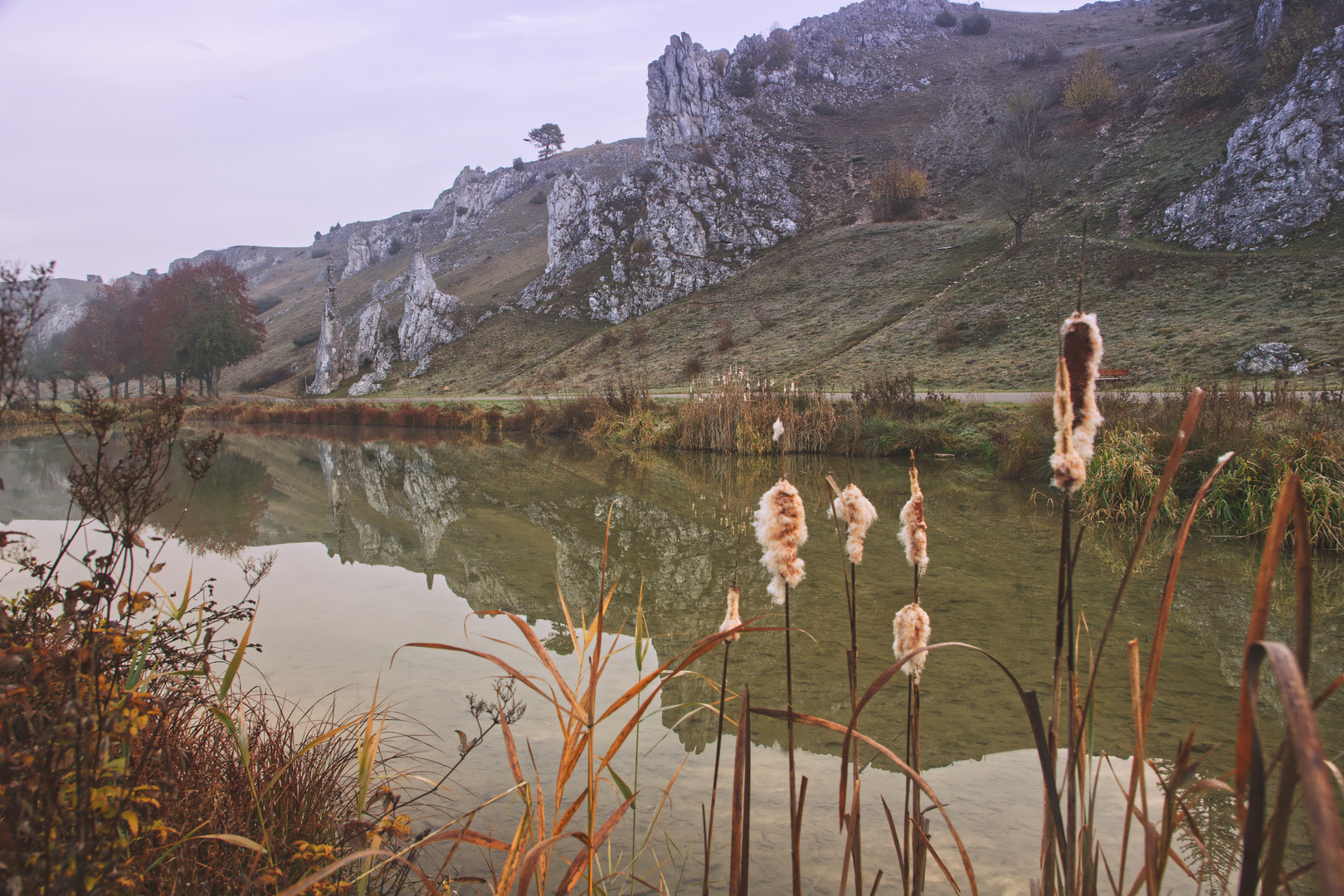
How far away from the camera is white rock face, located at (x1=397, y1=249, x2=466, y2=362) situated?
43031 mm

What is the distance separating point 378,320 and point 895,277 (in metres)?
30.4

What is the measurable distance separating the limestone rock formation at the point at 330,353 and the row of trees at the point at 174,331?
11.2 feet

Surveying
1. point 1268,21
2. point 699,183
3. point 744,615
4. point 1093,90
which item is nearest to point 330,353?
point 699,183

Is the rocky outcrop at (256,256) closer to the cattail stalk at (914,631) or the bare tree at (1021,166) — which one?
the bare tree at (1021,166)

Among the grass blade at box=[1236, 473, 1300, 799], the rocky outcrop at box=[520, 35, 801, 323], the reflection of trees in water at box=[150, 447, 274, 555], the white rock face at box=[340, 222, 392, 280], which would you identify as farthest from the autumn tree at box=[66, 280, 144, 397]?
the grass blade at box=[1236, 473, 1300, 799]

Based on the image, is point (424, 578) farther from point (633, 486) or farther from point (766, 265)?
point (766, 265)

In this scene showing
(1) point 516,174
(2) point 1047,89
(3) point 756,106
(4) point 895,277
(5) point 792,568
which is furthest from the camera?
(1) point 516,174

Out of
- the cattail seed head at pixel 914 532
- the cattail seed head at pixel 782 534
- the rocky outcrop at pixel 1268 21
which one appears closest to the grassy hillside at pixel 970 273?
the rocky outcrop at pixel 1268 21

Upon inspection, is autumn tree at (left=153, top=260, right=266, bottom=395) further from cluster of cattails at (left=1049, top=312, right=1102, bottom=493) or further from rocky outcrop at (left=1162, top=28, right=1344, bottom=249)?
cluster of cattails at (left=1049, top=312, right=1102, bottom=493)

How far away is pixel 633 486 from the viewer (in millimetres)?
10797

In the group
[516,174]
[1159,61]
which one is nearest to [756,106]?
[1159,61]

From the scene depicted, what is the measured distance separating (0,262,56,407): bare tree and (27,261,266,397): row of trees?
141ft

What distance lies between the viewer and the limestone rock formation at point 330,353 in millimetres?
43969

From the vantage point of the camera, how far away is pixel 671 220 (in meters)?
42.9
